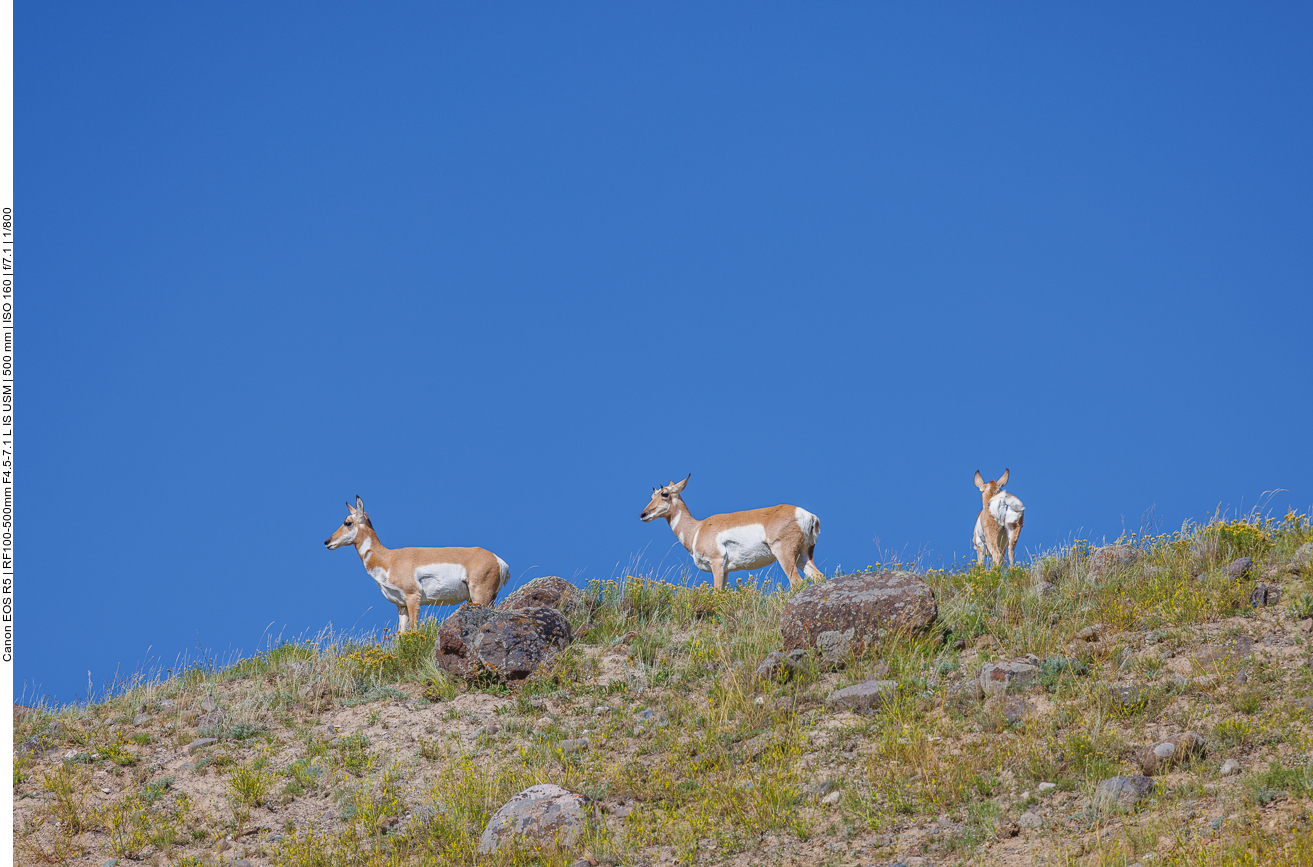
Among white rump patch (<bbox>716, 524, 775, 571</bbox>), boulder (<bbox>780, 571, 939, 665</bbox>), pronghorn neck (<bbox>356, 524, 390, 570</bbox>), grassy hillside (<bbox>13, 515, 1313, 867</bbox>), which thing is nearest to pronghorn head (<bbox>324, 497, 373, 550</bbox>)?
pronghorn neck (<bbox>356, 524, 390, 570</bbox>)

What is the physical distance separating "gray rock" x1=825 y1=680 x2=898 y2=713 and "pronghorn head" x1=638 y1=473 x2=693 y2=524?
9625 mm

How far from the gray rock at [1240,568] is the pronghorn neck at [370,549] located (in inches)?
→ 532

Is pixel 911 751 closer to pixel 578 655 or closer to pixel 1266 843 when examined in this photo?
pixel 1266 843

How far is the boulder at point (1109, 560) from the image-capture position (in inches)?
553

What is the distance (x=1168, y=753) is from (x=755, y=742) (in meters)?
3.91

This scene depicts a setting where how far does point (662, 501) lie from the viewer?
2106 centimetres

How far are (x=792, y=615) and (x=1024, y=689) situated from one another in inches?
123

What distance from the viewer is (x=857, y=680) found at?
1208 cm

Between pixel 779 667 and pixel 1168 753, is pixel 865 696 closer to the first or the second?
pixel 779 667

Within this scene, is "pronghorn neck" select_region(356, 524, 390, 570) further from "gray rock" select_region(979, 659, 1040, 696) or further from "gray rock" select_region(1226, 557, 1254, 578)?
"gray rock" select_region(1226, 557, 1254, 578)

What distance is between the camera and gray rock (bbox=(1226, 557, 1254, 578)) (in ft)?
41.8

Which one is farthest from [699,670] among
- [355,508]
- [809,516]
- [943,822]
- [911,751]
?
[355,508]

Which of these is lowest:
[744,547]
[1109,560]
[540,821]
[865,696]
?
[540,821]

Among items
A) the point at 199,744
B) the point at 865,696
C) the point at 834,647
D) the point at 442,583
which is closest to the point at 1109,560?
the point at 834,647
